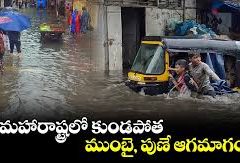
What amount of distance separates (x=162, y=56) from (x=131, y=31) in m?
6.61

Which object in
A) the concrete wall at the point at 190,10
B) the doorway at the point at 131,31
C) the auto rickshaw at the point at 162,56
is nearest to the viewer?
the auto rickshaw at the point at 162,56

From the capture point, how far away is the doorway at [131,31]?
20.6 metres

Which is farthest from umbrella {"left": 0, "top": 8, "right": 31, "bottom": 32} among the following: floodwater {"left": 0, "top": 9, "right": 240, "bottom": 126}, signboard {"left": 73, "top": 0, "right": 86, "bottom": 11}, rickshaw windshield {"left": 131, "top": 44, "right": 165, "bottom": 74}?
signboard {"left": 73, "top": 0, "right": 86, "bottom": 11}

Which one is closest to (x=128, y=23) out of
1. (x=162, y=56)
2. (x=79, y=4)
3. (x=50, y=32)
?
(x=50, y=32)

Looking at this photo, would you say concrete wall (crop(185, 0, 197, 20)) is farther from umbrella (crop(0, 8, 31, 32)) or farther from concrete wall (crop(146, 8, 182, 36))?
umbrella (crop(0, 8, 31, 32))

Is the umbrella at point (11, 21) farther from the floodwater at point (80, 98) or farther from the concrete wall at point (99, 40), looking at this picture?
the concrete wall at point (99, 40)

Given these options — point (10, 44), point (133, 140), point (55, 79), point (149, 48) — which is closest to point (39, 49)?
point (10, 44)

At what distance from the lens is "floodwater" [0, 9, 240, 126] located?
13.3 m

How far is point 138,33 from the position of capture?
20.8 meters

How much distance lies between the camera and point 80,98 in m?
14.8

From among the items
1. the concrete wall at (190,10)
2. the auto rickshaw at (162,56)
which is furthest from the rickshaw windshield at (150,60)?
the concrete wall at (190,10)

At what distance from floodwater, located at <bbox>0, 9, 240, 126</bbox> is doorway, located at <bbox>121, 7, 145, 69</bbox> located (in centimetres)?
150

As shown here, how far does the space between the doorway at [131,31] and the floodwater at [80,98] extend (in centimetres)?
150

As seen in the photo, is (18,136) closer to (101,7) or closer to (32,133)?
(32,133)
